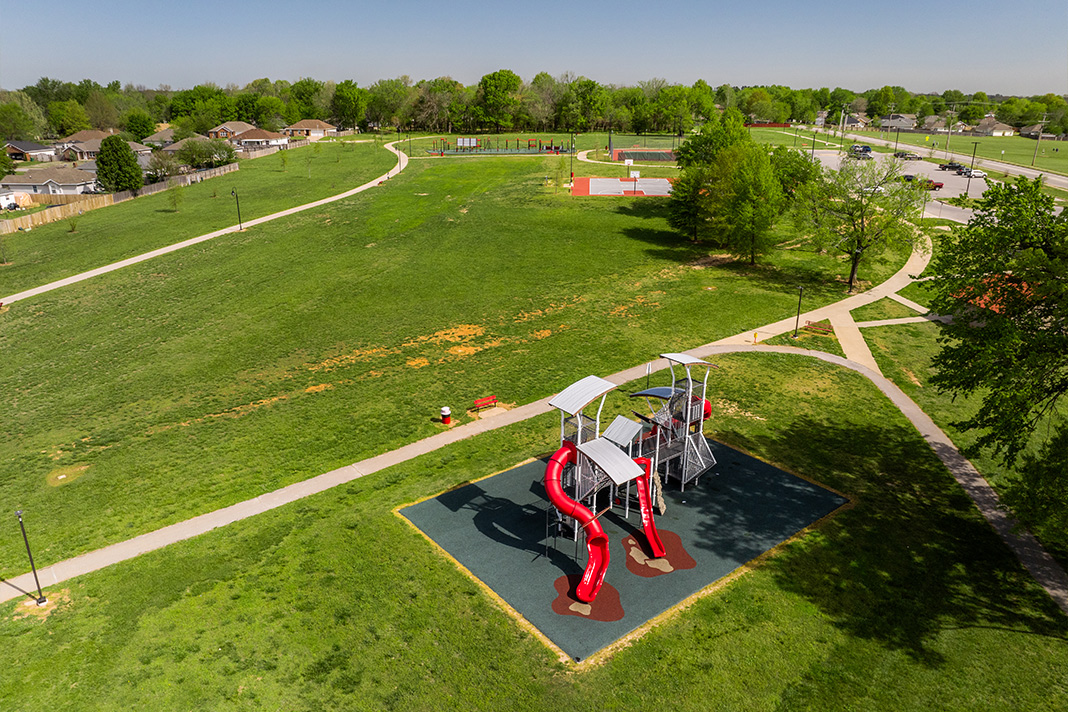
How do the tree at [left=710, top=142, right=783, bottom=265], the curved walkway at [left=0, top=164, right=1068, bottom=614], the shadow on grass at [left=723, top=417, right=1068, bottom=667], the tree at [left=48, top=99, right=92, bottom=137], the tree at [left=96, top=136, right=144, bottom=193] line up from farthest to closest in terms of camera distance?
1. the tree at [left=48, top=99, right=92, bottom=137]
2. the tree at [left=96, top=136, right=144, bottom=193]
3. the tree at [left=710, top=142, right=783, bottom=265]
4. the curved walkway at [left=0, top=164, right=1068, bottom=614]
5. the shadow on grass at [left=723, top=417, right=1068, bottom=667]

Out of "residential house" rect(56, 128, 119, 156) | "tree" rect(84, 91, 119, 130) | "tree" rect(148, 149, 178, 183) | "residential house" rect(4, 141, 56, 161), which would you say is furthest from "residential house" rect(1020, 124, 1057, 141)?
"tree" rect(84, 91, 119, 130)

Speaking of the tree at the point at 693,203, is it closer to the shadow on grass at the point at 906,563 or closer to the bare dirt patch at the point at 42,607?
the shadow on grass at the point at 906,563

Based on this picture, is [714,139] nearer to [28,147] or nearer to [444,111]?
[444,111]

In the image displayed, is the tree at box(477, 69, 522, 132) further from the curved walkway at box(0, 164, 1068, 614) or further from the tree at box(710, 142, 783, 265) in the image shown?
the curved walkway at box(0, 164, 1068, 614)

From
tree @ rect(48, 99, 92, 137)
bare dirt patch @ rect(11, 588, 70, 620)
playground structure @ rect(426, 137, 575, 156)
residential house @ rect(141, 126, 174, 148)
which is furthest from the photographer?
tree @ rect(48, 99, 92, 137)

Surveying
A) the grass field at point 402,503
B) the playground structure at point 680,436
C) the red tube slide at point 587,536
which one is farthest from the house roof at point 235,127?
the red tube slide at point 587,536

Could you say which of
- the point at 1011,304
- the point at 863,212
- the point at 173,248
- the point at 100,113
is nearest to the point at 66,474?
the point at 1011,304
